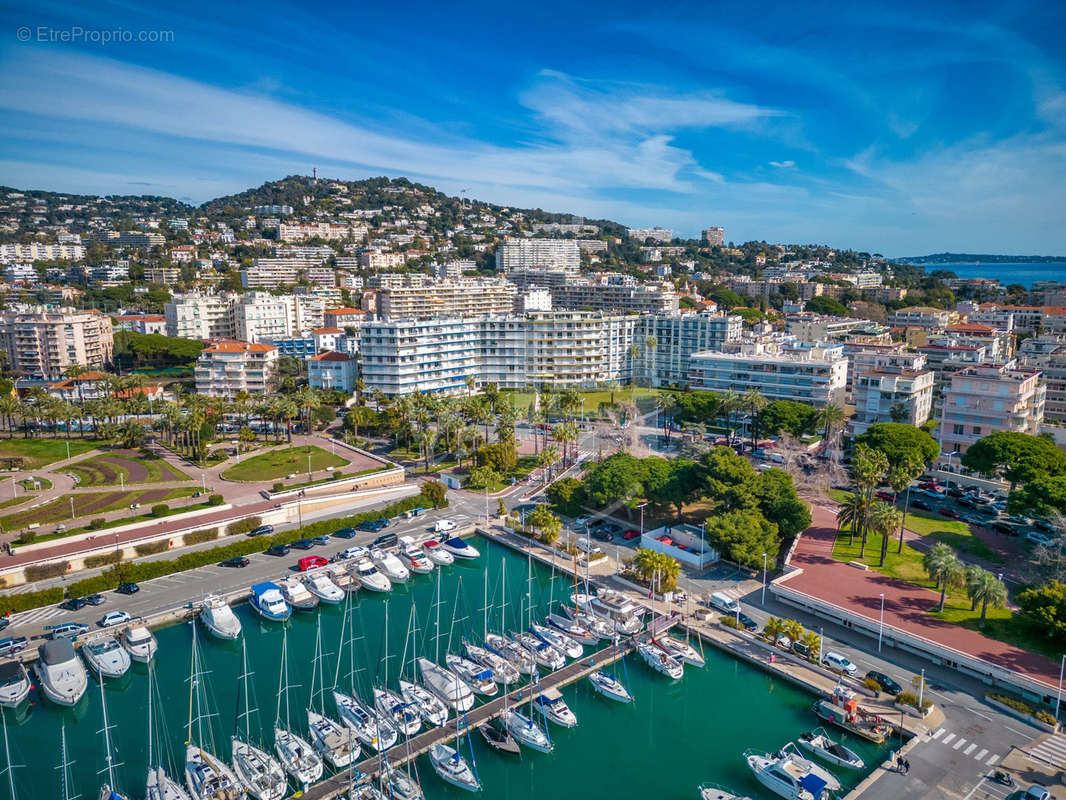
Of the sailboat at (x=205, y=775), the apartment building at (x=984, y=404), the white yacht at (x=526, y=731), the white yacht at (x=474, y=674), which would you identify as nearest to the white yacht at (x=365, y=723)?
the white yacht at (x=474, y=674)

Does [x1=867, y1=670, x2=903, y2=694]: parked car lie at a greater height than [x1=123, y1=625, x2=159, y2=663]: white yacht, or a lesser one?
greater

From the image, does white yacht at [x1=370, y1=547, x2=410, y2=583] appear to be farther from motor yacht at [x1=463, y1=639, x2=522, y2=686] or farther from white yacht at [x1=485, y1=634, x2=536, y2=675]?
white yacht at [x1=485, y1=634, x2=536, y2=675]

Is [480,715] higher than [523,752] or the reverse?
higher

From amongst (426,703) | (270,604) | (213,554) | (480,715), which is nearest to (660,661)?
(480,715)

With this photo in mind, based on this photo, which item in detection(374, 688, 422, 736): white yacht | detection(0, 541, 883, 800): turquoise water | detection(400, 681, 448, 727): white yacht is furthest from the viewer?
detection(400, 681, 448, 727): white yacht

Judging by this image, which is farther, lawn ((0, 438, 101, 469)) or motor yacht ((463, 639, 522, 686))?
lawn ((0, 438, 101, 469))

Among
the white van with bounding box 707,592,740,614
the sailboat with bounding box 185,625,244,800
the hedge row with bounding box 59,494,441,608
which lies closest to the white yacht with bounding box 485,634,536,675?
the white van with bounding box 707,592,740,614

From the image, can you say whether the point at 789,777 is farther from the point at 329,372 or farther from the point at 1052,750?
the point at 329,372
